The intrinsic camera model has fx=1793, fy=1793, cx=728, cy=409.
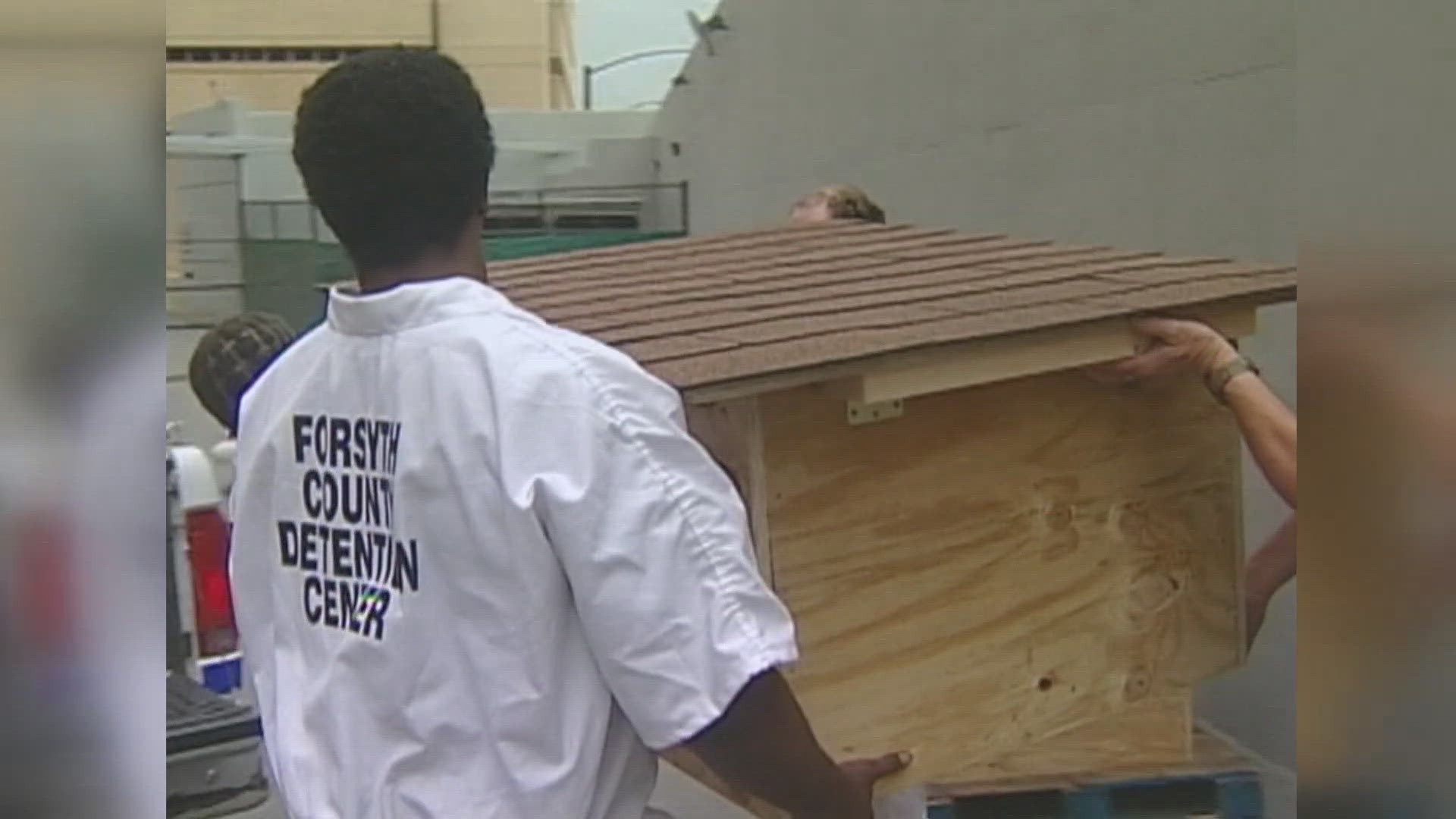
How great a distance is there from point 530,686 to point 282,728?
15.0 inches

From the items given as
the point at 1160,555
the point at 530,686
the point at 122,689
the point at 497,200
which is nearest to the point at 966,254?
the point at 1160,555

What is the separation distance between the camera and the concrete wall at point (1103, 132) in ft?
13.6

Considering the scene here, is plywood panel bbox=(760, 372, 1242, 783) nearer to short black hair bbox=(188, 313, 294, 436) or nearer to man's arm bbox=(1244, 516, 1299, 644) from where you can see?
man's arm bbox=(1244, 516, 1299, 644)

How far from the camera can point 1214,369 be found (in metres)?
2.32

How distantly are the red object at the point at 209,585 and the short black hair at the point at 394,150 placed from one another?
91.1 inches

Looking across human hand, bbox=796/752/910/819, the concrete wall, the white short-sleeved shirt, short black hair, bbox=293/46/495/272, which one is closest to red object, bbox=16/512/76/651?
the white short-sleeved shirt

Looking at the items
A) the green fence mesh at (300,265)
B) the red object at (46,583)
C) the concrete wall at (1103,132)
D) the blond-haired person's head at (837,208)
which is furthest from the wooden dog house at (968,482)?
the green fence mesh at (300,265)

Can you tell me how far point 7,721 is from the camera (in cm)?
122

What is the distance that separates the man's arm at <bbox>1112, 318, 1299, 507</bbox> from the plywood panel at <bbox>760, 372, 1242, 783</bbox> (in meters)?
0.09

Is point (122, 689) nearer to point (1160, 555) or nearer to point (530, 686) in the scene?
point (530, 686)

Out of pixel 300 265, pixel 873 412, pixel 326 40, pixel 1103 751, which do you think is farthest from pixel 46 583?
pixel 326 40

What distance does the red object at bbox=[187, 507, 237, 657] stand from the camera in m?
4.12

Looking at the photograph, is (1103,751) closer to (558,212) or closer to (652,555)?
(652,555)

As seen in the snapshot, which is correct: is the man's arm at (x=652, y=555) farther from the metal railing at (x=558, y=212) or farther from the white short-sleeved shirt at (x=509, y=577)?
the metal railing at (x=558, y=212)
